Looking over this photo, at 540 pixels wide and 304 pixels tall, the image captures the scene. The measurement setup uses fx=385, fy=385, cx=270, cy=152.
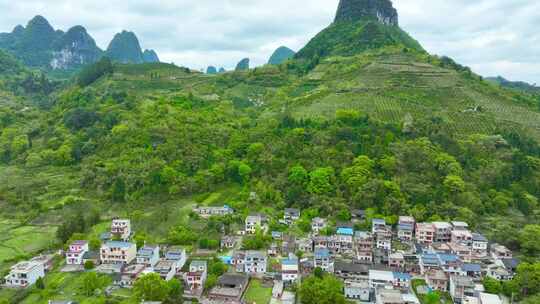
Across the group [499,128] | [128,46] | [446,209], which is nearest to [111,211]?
[446,209]

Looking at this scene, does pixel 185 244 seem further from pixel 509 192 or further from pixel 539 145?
pixel 539 145

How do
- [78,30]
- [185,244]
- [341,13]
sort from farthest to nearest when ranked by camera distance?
1. [78,30]
2. [341,13]
3. [185,244]

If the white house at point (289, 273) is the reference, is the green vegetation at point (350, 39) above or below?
above

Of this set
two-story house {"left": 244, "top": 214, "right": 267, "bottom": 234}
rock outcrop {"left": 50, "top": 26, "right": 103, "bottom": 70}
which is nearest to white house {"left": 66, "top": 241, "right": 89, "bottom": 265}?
two-story house {"left": 244, "top": 214, "right": 267, "bottom": 234}

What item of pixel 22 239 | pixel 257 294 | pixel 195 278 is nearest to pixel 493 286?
pixel 257 294

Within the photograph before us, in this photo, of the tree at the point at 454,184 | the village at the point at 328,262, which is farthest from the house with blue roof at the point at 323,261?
the tree at the point at 454,184

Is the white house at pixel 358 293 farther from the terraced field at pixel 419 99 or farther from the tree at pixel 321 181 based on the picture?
the terraced field at pixel 419 99
